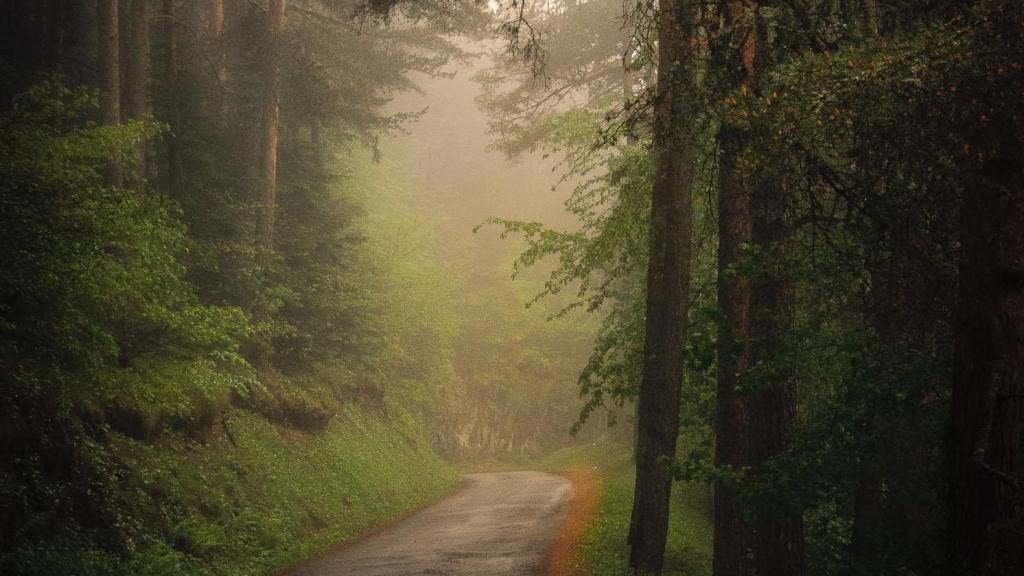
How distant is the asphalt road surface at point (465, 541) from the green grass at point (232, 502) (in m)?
0.83

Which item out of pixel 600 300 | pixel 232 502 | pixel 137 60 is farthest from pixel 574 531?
pixel 137 60

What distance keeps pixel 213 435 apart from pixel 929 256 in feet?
46.5

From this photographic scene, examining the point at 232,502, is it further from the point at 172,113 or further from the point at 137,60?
the point at 137,60

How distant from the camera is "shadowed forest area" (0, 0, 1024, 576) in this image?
6.38m

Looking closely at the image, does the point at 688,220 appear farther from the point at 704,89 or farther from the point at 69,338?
the point at 69,338

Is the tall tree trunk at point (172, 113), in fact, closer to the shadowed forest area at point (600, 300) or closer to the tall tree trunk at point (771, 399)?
the shadowed forest area at point (600, 300)

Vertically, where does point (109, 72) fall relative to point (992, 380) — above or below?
above

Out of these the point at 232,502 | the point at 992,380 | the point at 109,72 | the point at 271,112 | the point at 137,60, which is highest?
the point at 271,112

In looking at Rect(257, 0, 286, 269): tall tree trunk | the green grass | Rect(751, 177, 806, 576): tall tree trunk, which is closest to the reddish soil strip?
Rect(751, 177, 806, 576): tall tree trunk

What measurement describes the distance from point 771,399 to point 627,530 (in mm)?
8487

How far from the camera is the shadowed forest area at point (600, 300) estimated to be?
20.9 feet

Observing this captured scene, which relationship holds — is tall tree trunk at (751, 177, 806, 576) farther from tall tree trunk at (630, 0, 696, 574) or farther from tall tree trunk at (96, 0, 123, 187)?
tall tree trunk at (96, 0, 123, 187)

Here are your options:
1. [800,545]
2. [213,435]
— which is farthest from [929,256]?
[213,435]

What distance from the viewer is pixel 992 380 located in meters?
5.68
